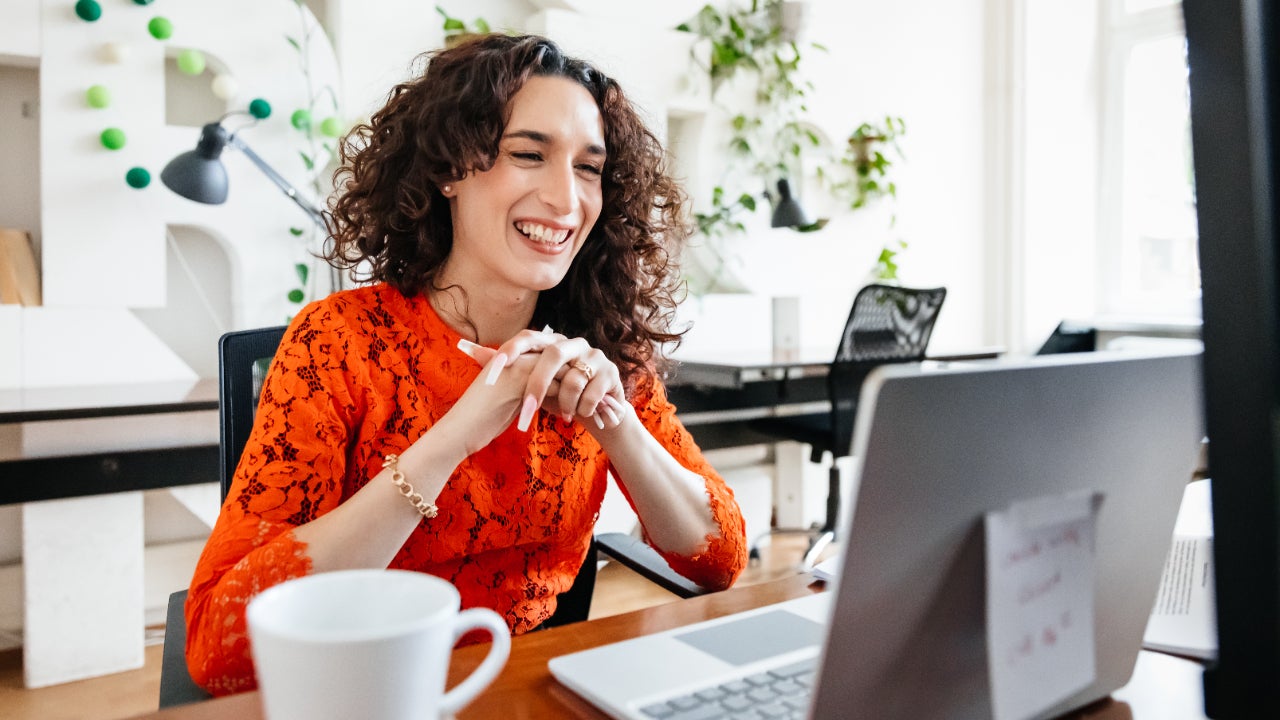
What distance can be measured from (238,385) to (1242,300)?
1117 millimetres

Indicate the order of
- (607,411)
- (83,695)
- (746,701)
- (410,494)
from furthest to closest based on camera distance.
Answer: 1. (83,695)
2. (607,411)
3. (410,494)
4. (746,701)

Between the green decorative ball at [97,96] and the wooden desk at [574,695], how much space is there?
2403 mm

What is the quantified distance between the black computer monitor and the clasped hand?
0.69 meters

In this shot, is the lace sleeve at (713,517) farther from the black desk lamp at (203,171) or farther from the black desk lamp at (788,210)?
the black desk lamp at (788,210)

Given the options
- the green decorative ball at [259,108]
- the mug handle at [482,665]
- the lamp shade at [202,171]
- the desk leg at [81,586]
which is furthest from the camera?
the green decorative ball at [259,108]

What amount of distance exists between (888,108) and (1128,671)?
168 inches

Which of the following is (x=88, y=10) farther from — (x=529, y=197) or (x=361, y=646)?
(x=361, y=646)

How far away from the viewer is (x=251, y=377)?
1.20 meters

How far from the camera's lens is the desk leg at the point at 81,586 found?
7.52 feet

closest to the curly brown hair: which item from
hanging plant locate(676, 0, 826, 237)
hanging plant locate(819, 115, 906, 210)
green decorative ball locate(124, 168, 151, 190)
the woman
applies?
the woman

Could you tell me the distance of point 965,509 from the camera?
0.45m

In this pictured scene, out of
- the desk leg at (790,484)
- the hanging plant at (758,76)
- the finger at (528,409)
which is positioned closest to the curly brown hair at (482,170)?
the finger at (528,409)

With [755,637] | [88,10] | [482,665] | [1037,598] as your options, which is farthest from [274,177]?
[1037,598]

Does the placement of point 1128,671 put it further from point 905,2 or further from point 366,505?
point 905,2
